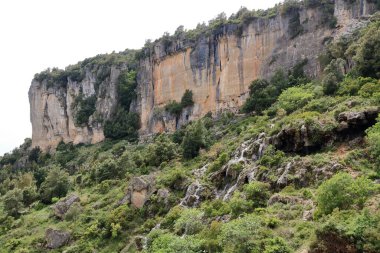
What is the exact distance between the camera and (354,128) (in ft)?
122

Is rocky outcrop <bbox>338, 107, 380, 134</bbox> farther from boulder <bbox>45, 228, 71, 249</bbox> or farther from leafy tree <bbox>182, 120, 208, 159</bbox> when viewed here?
boulder <bbox>45, 228, 71, 249</bbox>

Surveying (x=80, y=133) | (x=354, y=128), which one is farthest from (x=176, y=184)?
(x=80, y=133)

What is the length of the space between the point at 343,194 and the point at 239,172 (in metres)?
14.9

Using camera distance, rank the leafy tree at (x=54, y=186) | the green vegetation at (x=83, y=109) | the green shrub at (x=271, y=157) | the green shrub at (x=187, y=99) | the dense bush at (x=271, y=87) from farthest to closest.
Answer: the green vegetation at (x=83, y=109), the green shrub at (x=187, y=99), the dense bush at (x=271, y=87), the leafy tree at (x=54, y=186), the green shrub at (x=271, y=157)

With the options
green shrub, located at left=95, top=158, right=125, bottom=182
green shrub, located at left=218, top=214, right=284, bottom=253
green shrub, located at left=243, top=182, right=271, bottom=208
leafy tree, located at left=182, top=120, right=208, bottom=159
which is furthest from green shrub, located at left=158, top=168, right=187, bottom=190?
green shrub, located at left=218, top=214, right=284, bottom=253

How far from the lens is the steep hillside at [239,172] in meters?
27.0

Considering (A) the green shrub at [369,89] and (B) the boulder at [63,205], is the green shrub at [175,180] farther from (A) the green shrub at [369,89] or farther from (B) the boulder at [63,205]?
(A) the green shrub at [369,89]

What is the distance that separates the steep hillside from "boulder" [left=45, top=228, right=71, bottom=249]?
95 millimetres

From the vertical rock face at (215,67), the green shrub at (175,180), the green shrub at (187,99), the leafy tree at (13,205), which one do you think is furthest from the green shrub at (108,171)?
the green shrub at (187,99)

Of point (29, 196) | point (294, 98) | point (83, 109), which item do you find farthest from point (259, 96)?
point (83, 109)

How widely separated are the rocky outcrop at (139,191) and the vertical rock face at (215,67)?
24.7 metres

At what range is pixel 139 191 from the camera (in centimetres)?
4516

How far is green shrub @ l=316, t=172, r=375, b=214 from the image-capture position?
87.0 ft

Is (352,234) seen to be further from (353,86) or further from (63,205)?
(63,205)
